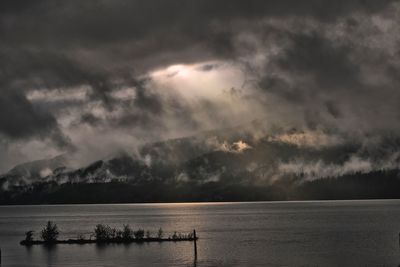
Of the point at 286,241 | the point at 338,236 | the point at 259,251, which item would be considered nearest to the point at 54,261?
the point at 259,251

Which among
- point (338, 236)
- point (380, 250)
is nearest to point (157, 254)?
point (380, 250)

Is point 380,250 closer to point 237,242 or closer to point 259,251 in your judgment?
point 259,251

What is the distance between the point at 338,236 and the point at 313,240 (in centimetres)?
1607

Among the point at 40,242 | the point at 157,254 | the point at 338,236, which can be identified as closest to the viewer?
the point at 157,254

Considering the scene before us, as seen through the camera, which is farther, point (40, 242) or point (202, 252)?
point (40, 242)

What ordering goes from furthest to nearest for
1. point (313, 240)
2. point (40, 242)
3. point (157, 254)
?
point (313, 240), point (40, 242), point (157, 254)

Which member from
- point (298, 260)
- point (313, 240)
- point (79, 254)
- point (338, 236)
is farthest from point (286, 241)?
point (79, 254)

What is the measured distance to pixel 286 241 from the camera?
14538cm

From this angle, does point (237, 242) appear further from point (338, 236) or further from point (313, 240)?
point (338, 236)

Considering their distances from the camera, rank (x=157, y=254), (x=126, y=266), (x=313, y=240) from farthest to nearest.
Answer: (x=313, y=240) < (x=157, y=254) < (x=126, y=266)

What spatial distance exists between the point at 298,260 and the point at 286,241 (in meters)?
42.0

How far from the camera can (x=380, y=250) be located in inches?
4702

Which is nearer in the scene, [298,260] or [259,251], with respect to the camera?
[298,260]

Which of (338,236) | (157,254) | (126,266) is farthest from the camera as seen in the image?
(338,236)
